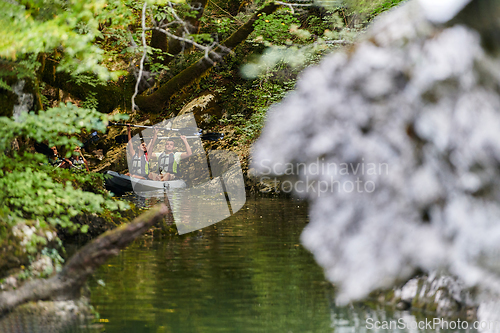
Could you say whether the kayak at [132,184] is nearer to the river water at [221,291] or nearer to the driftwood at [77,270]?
the river water at [221,291]

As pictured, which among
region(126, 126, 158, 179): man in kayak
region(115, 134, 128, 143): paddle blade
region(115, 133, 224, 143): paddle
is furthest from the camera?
region(115, 134, 128, 143): paddle blade

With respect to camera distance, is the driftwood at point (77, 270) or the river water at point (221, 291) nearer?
the driftwood at point (77, 270)

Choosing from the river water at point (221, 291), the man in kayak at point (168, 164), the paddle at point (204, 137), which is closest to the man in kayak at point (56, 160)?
the river water at point (221, 291)

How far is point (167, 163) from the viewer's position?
16.0 m

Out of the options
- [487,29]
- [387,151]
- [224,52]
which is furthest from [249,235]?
[487,29]

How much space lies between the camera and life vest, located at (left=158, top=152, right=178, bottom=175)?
15.8 meters

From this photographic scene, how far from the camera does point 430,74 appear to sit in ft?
9.16

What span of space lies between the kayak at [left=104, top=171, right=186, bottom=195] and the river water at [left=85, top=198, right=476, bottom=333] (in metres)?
6.26

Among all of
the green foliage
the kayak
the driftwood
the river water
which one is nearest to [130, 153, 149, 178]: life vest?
the kayak

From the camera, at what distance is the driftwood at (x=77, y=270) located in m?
3.71

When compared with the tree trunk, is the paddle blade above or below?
below

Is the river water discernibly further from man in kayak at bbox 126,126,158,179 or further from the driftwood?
man in kayak at bbox 126,126,158,179

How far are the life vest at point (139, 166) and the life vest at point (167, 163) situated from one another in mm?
764

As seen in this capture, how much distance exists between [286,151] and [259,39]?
791cm
